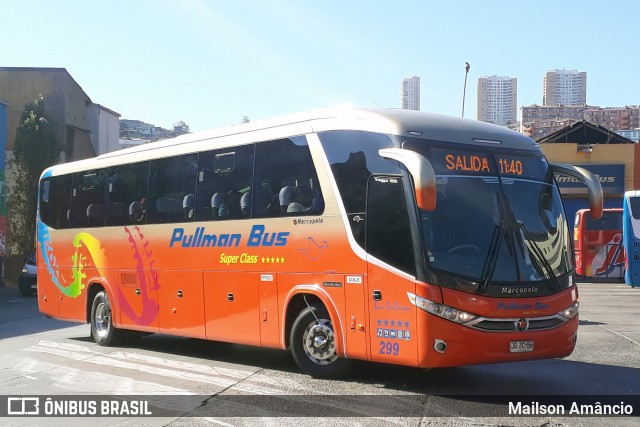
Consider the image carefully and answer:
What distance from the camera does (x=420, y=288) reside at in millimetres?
8852

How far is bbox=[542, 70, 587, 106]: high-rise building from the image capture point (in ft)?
600

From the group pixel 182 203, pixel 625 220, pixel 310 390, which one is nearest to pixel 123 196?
pixel 182 203

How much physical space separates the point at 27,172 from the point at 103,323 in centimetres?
3081

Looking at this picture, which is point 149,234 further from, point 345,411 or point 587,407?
point 587,407

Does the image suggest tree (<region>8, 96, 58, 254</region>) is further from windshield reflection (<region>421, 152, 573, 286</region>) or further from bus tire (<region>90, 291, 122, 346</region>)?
windshield reflection (<region>421, 152, 573, 286</region>)

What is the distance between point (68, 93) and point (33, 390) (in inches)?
1766

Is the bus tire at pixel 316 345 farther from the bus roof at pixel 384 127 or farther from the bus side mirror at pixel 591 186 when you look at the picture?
the bus side mirror at pixel 591 186

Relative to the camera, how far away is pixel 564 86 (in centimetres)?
18575

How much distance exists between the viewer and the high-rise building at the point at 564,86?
18288 centimetres

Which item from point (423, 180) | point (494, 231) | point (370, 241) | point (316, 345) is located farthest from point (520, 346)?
point (316, 345)

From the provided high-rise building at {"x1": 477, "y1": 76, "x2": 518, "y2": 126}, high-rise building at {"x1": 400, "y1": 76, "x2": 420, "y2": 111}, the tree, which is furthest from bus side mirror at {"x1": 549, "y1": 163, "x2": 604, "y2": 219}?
high-rise building at {"x1": 477, "y1": 76, "x2": 518, "y2": 126}

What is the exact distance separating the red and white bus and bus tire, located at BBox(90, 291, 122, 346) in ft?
69.8

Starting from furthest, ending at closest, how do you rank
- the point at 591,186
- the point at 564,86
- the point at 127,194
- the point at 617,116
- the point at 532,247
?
the point at 564,86
the point at 617,116
the point at 127,194
the point at 591,186
the point at 532,247

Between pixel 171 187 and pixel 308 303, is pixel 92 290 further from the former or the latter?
pixel 308 303
